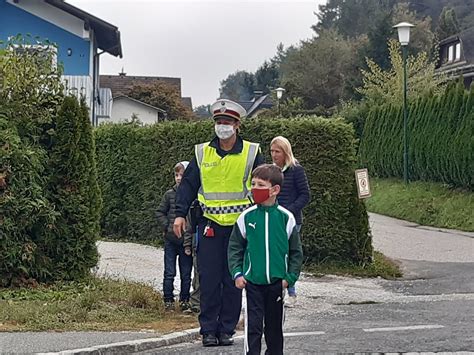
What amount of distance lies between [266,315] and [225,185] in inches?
63.6

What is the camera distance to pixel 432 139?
27.8 m

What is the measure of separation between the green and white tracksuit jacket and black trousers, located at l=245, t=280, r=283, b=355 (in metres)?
0.08

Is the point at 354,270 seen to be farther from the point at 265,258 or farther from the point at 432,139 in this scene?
the point at 432,139

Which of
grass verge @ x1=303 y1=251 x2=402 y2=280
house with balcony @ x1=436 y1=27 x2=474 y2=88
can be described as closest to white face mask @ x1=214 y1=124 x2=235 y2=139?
grass verge @ x1=303 y1=251 x2=402 y2=280

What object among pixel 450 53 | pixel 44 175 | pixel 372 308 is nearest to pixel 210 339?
pixel 372 308

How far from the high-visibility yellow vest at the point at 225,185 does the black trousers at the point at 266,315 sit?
1364 mm

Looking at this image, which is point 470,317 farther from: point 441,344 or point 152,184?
point 152,184

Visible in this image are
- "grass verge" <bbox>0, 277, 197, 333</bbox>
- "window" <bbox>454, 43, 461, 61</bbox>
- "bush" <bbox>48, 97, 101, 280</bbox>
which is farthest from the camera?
"window" <bbox>454, 43, 461, 61</bbox>

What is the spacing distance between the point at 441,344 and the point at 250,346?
2.20 meters

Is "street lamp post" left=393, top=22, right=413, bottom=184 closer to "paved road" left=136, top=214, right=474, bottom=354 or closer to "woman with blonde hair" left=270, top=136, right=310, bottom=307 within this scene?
"paved road" left=136, top=214, right=474, bottom=354

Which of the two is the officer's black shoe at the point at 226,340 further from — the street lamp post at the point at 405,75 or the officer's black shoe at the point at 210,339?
the street lamp post at the point at 405,75

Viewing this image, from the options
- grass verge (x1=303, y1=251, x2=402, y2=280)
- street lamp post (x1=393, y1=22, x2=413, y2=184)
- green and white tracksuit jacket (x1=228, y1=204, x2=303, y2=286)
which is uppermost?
street lamp post (x1=393, y1=22, x2=413, y2=184)

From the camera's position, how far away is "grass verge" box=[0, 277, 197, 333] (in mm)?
9078

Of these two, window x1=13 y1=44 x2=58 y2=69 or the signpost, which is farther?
the signpost
